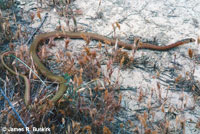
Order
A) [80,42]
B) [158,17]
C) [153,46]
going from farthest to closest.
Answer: [158,17] → [80,42] → [153,46]

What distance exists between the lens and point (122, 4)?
14.8 feet

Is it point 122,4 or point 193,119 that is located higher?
point 122,4

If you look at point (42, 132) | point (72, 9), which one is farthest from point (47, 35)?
point (42, 132)

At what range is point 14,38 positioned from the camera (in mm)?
3684

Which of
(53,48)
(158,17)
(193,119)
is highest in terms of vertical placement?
(158,17)

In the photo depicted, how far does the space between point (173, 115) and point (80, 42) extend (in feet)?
6.46

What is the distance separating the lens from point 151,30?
3941 millimetres

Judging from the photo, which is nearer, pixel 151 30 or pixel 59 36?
pixel 59 36

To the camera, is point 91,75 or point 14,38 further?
point 14,38

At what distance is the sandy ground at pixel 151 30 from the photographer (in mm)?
2822

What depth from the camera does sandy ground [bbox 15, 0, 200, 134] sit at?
9.26 ft

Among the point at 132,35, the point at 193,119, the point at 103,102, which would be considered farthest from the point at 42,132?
the point at 132,35

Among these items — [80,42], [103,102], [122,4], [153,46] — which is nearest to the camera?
[103,102]

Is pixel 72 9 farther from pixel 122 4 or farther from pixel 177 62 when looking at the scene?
pixel 177 62
